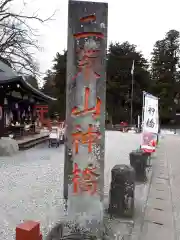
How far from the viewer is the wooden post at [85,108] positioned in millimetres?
2891

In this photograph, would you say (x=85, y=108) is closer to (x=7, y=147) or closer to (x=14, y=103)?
(x=7, y=147)

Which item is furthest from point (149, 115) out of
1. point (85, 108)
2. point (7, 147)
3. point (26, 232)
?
point (26, 232)

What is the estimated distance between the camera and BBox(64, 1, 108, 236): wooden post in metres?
2.89

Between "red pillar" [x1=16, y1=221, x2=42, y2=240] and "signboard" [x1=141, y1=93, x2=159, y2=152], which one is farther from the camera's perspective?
"signboard" [x1=141, y1=93, x2=159, y2=152]

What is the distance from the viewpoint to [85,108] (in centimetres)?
293

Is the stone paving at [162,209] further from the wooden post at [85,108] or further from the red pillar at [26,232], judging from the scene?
the red pillar at [26,232]

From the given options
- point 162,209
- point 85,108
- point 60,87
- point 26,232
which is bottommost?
point 162,209

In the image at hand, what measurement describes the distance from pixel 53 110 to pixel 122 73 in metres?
13.2

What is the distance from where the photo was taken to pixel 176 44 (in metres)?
44.8

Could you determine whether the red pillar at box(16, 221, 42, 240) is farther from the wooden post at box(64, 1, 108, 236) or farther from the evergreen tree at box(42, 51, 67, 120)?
the evergreen tree at box(42, 51, 67, 120)

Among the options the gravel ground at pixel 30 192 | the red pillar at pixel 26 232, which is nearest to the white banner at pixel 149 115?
the gravel ground at pixel 30 192

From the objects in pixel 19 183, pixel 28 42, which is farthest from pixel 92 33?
pixel 28 42

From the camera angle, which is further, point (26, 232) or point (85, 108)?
point (85, 108)

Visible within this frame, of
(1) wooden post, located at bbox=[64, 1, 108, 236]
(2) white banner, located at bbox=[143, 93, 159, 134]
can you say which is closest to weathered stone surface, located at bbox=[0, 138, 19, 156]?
(2) white banner, located at bbox=[143, 93, 159, 134]
